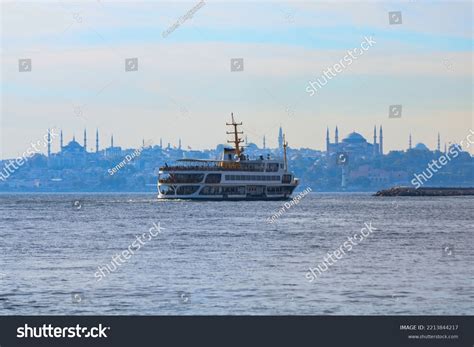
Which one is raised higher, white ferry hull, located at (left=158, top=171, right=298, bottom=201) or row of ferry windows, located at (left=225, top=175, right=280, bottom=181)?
row of ferry windows, located at (left=225, top=175, right=280, bottom=181)

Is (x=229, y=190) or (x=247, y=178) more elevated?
(x=247, y=178)

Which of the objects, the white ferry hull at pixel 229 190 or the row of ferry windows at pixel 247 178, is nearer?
the white ferry hull at pixel 229 190

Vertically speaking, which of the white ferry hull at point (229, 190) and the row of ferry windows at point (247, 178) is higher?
the row of ferry windows at point (247, 178)

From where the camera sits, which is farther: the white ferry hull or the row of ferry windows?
the row of ferry windows

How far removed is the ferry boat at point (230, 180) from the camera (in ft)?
480

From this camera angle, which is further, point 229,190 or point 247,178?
point 247,178

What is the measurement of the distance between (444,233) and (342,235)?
22.3 ft

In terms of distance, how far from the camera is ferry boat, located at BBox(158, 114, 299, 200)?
146250 millimetres

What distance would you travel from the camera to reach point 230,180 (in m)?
150

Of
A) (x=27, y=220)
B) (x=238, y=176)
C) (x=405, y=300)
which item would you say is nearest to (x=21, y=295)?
(x=405, y=300)

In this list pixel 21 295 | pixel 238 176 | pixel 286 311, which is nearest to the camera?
pixel 286 311

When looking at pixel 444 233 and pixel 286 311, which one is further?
pixel 444 233
